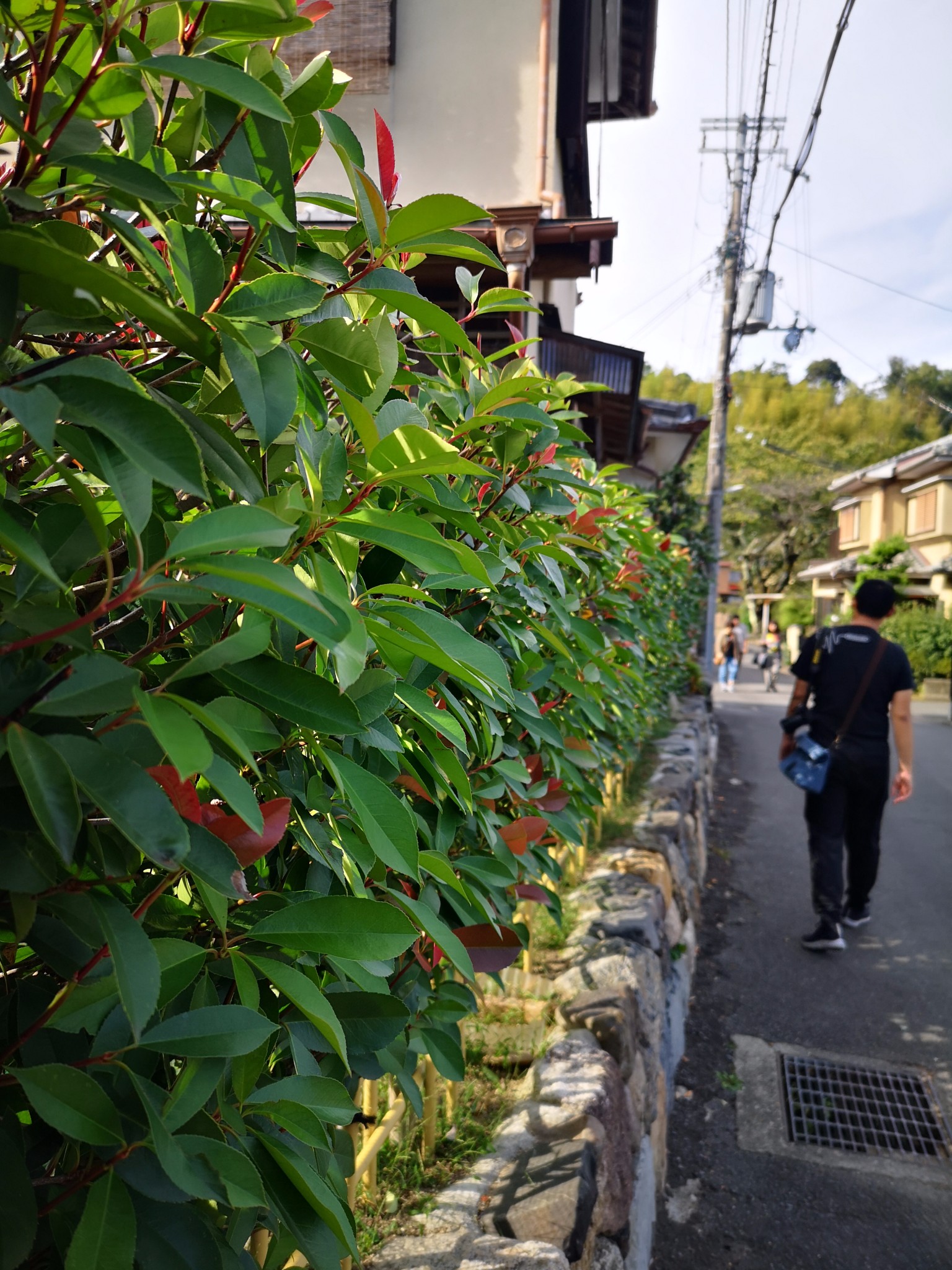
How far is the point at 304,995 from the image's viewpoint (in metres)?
0.78

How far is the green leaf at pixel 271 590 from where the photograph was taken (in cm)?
54

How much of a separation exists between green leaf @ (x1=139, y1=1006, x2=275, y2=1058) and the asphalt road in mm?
2682

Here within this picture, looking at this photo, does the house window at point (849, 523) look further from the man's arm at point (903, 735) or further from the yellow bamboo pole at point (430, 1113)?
the yellow bamboo pole at point (430, 1113)

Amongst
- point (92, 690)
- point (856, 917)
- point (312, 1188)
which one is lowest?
point (856, 917)

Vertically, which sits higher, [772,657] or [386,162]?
[386,162]

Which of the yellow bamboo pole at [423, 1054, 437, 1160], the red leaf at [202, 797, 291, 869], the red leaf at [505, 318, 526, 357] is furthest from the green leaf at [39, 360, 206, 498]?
the yellow bamboo pole at [423, 1054, 437, 1160]

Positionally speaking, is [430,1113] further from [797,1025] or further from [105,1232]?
[797,1025]

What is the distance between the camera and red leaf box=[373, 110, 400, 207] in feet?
3.15

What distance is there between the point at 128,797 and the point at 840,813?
16.2 ft

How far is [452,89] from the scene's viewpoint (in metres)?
6.84

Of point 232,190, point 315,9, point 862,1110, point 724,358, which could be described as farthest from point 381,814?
point 724,358

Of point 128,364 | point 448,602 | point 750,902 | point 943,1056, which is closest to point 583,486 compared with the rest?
point 448,602

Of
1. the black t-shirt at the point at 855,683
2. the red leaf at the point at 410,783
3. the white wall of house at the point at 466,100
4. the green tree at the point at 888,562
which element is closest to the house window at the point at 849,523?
the green tree at the point at 888,562

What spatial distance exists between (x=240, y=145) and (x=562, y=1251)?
191 cm
